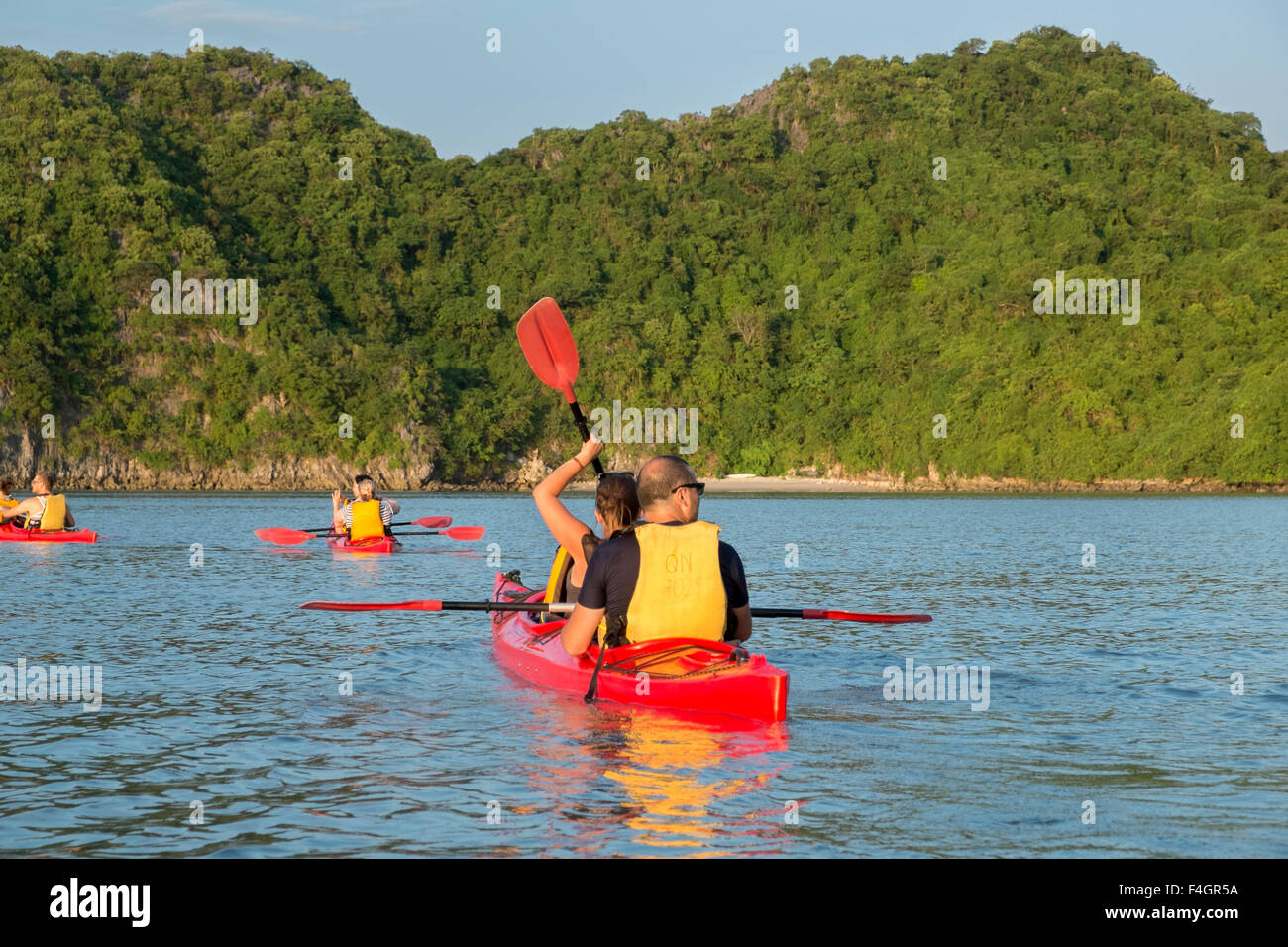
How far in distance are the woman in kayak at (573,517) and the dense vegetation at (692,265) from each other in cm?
6658

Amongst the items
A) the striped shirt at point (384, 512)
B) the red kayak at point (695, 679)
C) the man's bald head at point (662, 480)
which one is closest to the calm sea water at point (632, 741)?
the red kayak at point (695, 679)

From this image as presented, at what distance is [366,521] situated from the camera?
→ 20.1 metres

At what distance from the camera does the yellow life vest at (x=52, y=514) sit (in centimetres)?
2108

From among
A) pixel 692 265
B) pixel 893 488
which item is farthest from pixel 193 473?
pixel 692 265

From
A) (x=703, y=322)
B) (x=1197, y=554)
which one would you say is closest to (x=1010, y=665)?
(x=1197, y=554)

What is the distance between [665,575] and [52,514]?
685 inches

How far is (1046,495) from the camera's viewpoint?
7012 cm

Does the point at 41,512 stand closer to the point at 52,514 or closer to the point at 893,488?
the point at 52,514

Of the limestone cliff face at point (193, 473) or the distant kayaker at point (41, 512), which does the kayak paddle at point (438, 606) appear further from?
the limestone cliff face at point (193, 473)

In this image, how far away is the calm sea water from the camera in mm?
5227

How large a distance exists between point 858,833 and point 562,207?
105m

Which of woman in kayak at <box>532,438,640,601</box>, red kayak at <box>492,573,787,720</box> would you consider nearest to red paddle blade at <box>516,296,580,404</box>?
woman in kayak at <box>532,438,640,601</box>

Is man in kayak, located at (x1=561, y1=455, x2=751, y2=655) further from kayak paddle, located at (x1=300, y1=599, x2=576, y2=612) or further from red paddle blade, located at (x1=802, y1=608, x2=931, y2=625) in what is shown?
red paddle blade, located at (x1=802, y1=608, x2=931, y2=625)

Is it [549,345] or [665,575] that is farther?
[549,345]
